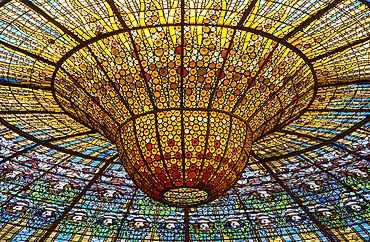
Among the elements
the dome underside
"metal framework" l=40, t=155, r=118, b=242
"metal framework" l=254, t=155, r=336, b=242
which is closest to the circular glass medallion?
the dome underside

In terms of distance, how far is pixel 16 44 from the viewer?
10.7 m

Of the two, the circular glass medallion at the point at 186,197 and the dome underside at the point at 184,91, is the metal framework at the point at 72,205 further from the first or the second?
the circular glass medallion at the point at 186,197

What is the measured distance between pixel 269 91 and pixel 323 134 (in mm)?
5355

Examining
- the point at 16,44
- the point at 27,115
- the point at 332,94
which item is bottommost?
the point at 16,44

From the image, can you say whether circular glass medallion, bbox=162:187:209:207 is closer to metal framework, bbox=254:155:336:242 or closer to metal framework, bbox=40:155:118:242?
metal framework, bbox=254:155:336:242

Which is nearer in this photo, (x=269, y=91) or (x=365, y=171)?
(x=269, y=91)

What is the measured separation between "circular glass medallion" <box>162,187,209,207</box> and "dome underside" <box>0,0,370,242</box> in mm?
2407

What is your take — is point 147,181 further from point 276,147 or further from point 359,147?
point 359,147

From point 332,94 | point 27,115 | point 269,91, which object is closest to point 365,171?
point 332,94

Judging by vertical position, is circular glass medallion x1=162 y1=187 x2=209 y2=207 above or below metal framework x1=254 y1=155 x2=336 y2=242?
below

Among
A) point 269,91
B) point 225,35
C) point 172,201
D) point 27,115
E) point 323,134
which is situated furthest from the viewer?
point 323,134

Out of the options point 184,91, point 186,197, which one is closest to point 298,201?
point 186,197

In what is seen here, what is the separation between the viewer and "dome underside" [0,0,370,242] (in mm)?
9641

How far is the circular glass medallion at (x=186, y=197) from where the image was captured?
12.3m
